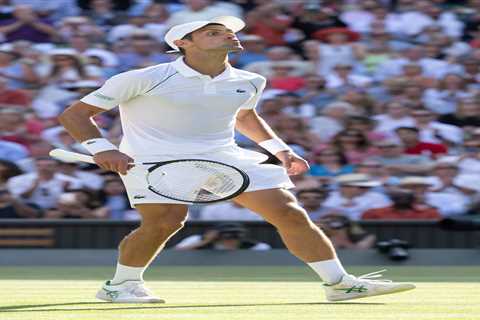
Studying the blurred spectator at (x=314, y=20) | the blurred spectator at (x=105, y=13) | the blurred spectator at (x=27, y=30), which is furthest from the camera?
the blurred spectator at (x=105, y=13)

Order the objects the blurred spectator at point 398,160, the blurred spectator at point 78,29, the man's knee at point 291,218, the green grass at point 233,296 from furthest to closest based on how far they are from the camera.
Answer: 1. the blurred spectator at point 78,29
2. the blurred spectator at point 398,160
3. the man's knee at point 291,218
4. the green grass at point 233,296

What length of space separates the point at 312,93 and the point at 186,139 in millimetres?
6826

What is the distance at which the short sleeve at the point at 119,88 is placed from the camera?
6125mm

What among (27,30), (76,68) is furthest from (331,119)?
(27,30)

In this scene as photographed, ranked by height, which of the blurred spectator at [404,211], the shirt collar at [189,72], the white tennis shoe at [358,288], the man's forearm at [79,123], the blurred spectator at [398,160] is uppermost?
the shirt collar at [189,72]

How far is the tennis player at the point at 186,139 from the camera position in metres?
6.18

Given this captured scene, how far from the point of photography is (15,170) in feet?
38.3

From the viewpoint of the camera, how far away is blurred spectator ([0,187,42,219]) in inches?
444

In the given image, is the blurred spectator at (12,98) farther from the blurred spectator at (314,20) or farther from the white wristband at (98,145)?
the white wristband at (98,145)

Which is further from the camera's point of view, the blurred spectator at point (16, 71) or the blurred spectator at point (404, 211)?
the blurred spectator at point (16, 71)

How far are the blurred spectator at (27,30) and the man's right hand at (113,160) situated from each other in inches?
328

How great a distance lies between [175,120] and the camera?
6262mm

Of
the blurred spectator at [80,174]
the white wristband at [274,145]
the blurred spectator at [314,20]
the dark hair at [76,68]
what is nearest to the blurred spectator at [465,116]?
the blurred spectator at [314,20]

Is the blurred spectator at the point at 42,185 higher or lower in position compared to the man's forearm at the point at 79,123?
lower
